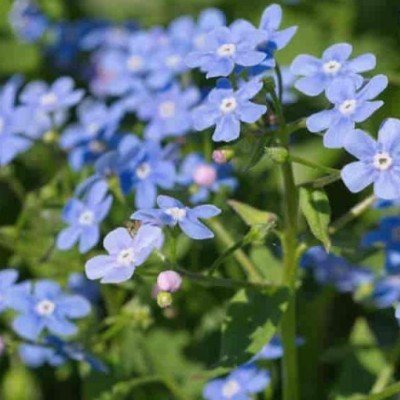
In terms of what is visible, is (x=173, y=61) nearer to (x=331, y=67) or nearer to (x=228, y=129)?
(x=331, y=67)

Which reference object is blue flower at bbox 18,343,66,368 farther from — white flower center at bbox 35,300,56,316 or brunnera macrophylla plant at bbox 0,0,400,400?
white flower center at bbox 35,300,56,316

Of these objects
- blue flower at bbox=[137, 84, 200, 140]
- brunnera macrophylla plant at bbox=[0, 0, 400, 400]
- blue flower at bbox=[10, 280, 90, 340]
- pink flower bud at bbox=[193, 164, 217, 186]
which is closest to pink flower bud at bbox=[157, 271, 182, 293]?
brunnera macrophylla plant at bbox=[0, 0, 400, 400]

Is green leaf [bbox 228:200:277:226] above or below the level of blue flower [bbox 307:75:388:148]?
below

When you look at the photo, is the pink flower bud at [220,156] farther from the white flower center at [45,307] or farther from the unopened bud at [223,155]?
the white flower center at [45,307]

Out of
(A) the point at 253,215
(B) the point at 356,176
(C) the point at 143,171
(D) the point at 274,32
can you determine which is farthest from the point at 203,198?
(B) the point at 356,176

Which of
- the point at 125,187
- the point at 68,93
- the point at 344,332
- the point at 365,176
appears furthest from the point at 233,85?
the point at 344,332

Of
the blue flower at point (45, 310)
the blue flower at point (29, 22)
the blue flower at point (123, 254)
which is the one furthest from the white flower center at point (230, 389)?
the blue flower at point (29, 22)
